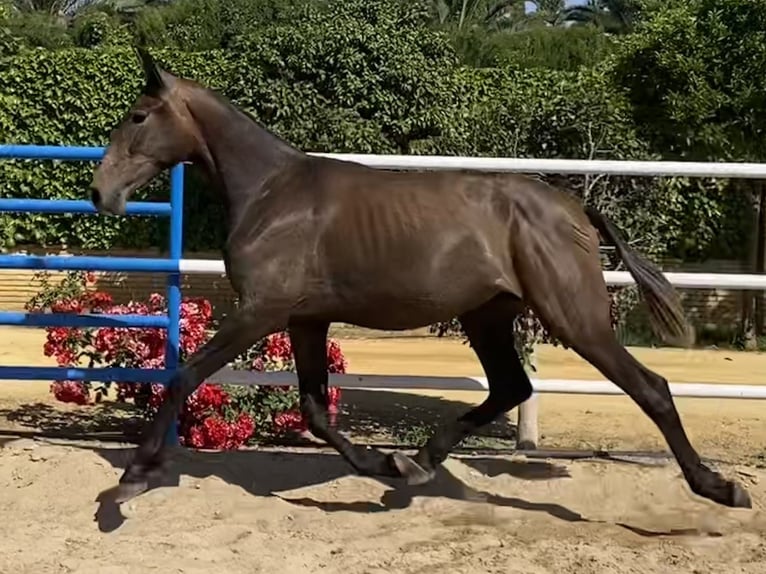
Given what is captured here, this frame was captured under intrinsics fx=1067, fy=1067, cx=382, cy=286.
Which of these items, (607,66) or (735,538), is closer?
(735,538)

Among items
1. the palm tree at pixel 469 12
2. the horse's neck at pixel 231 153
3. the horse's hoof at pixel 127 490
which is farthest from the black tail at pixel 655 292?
the palm tree at pixel 469 12

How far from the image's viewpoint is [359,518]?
434cm

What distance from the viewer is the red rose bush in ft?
18.5

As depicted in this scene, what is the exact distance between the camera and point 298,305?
4180 mm

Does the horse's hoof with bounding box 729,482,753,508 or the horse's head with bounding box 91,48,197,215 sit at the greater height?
the horse's head with bounding box 91,48,197,215

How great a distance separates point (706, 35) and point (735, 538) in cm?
845

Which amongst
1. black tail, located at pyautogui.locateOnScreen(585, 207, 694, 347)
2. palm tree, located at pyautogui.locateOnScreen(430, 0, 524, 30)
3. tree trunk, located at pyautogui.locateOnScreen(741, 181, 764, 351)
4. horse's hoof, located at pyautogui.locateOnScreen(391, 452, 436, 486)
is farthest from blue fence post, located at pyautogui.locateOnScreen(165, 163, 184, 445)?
palm tree, located at pyautogui.locateOnScreen(430, 0, 524, 30)

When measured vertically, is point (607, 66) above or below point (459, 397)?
above

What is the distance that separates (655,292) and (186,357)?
262 centimetres

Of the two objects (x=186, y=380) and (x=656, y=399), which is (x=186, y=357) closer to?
(x=186, y=380)

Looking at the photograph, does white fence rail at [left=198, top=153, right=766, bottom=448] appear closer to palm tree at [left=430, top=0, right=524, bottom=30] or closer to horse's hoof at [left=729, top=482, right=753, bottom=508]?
horse's hoof at [left=729, top=482, right=753, bottom=508]

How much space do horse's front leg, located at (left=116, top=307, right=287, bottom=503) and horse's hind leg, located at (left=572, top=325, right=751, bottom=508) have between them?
4.18ft

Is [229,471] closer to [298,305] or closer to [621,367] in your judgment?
[298,305]

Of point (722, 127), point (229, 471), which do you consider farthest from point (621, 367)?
point (722, 127)
